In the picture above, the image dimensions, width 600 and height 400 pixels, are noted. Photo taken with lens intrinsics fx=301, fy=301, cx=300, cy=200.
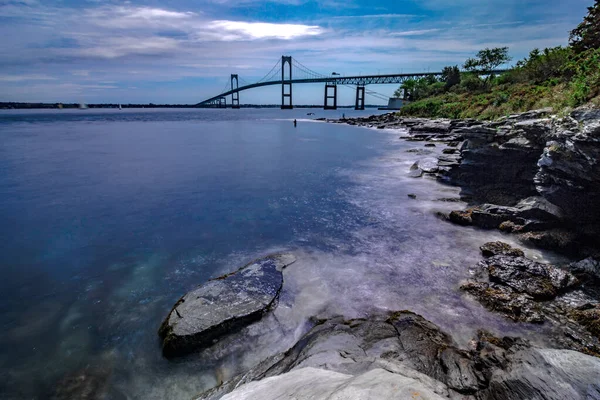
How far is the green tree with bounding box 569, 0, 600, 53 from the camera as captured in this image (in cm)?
2172

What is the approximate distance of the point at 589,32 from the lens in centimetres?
2297

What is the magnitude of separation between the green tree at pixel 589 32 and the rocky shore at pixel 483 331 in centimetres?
1772

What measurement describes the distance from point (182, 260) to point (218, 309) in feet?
11.2

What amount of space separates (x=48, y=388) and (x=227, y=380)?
286 cm

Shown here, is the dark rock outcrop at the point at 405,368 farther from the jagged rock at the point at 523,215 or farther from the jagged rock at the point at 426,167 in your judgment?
the jagged rock at the point at 426,167

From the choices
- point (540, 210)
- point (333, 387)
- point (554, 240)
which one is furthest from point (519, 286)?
point (333, 387)

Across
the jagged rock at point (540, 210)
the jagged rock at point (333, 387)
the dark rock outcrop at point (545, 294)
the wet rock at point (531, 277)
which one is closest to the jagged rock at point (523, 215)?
the jagged rock at point (540, 210)

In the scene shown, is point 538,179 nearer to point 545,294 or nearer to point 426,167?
point 545,294

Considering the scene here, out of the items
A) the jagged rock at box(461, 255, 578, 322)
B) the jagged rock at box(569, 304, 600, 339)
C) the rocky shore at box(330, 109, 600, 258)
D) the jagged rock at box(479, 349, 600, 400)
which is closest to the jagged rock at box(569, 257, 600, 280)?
the jagged rock at box(461, 255, 578, 322)

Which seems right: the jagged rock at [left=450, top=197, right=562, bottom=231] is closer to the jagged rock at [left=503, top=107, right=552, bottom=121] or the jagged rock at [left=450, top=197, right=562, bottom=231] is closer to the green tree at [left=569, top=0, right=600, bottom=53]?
the jagged rock at [left=503, top=107, right=552, bottom=121]

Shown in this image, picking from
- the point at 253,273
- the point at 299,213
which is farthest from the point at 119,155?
the point at 253,273

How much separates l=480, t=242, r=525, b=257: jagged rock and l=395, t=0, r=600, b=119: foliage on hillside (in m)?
4.94

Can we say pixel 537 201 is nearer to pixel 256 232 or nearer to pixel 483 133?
pixel 483 133

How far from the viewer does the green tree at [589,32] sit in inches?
855
